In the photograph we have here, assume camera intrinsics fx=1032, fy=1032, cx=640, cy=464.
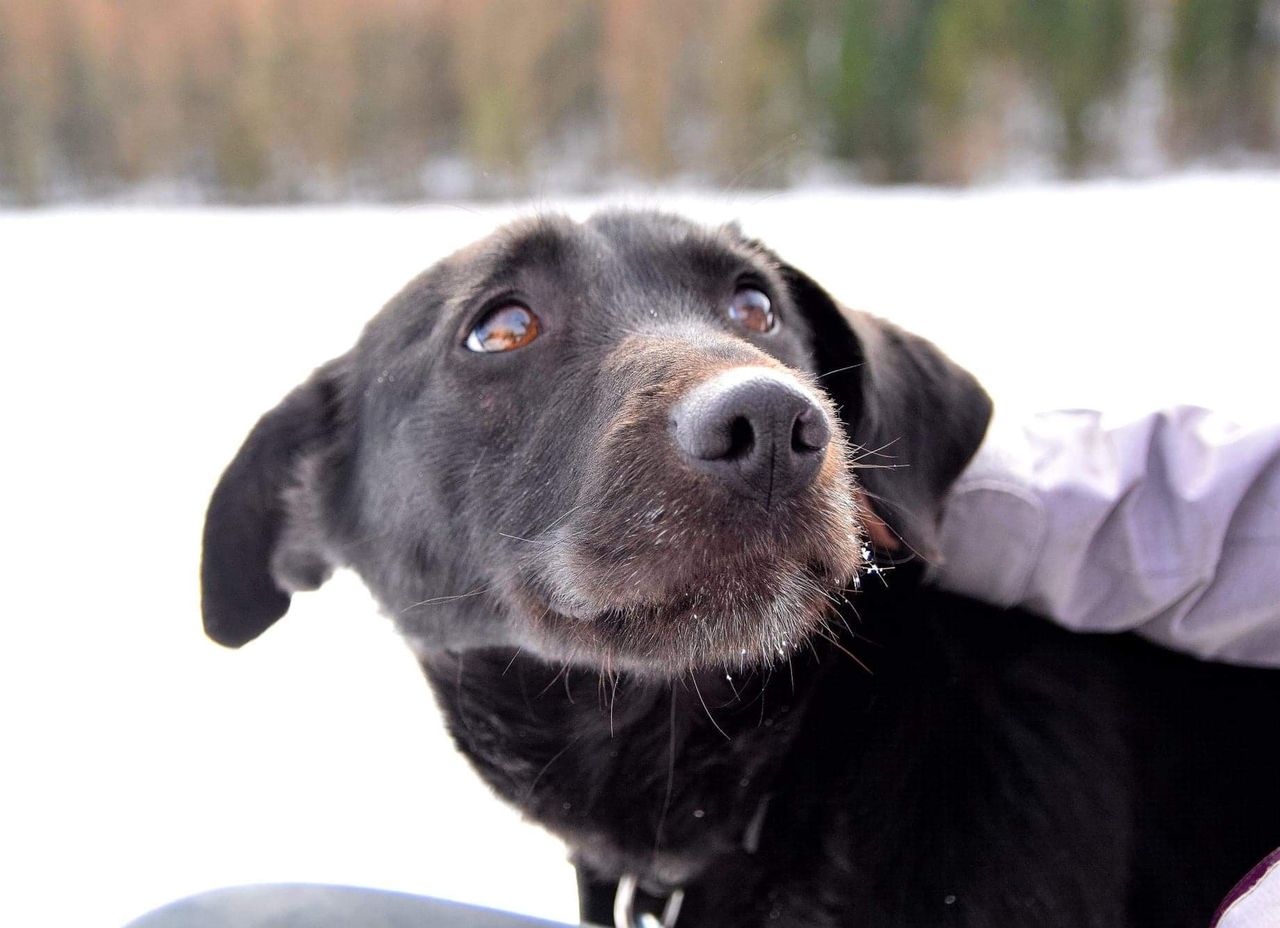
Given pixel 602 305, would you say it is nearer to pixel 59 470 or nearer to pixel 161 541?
pixel 161 541

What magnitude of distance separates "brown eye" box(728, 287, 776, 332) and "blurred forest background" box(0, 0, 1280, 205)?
5.03 meters

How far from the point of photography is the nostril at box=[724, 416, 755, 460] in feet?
4.46

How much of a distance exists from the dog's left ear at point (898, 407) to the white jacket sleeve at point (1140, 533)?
8 centimetres

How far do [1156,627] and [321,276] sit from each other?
5713 millimetres

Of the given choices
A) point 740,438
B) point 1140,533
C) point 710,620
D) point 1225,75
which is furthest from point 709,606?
point 1225,75

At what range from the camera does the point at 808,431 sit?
4.49ft

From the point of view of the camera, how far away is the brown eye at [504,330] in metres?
1.92

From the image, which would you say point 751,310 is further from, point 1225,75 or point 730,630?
point 1225,75

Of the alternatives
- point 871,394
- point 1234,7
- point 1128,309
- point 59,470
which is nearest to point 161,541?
point 59,470

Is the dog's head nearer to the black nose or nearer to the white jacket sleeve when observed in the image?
the black nose

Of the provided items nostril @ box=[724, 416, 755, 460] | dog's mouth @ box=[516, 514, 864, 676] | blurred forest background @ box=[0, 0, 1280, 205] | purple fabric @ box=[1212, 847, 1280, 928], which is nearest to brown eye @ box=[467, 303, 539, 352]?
dog's mouth @ box=[516, 514, 864, 676]

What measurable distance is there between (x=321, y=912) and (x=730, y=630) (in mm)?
770

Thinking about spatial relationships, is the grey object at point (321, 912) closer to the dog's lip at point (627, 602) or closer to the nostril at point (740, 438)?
the dog's lip at point (627, 602)

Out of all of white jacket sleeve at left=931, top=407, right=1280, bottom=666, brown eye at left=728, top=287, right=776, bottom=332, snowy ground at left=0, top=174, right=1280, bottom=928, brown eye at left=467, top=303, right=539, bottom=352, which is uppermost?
brown eye at left=467, top=303, right=539, bottom=352
